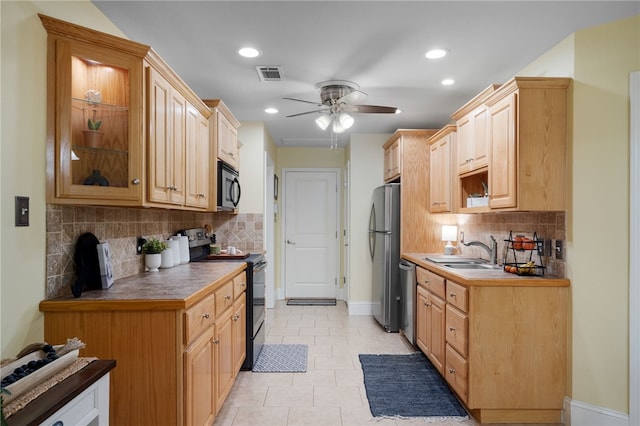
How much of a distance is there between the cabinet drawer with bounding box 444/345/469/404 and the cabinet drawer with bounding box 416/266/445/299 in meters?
0.43

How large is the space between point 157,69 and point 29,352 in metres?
1.53

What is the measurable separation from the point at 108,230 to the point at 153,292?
690 mm

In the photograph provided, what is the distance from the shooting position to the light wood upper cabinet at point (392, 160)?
4465 mm

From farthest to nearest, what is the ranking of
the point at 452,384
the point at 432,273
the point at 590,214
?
the point at 432,273, the point at 452,384, the point at 590,214

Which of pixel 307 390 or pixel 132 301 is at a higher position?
pixel 132 301

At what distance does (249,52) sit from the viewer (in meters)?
2.67

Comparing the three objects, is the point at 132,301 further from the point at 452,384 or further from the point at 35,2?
the point at 452,384

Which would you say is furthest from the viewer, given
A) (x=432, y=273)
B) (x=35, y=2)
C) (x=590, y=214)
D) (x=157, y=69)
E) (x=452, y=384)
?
(x=432, y=273)

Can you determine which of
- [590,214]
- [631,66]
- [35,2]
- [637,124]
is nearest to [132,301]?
[35,2]

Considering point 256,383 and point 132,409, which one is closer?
point 132,409

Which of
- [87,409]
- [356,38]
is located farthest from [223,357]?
[356,38]

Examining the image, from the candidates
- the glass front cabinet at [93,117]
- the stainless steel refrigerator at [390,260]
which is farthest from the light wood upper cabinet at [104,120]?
the stainless steel refrigerator at [390,260]

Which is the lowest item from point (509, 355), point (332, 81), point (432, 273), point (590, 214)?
point (509, 355)

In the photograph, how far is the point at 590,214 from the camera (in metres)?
2.32
